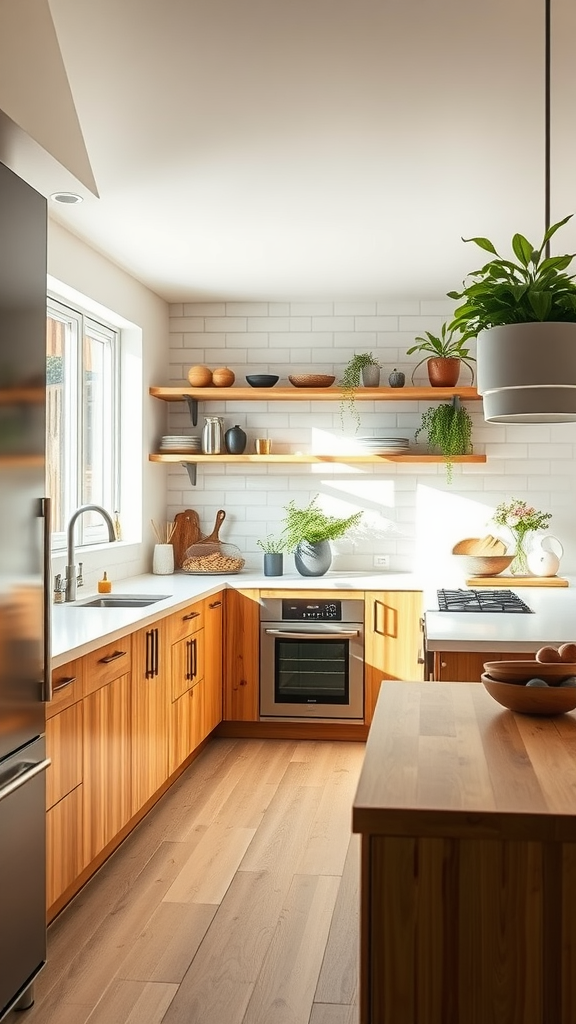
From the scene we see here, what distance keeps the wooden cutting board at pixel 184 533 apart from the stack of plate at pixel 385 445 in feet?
4.06

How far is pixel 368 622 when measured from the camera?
549 cm

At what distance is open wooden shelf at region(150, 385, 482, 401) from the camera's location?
19.2 feet

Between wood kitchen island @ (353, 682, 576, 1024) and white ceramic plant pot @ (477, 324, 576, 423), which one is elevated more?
white ceramic plant pot @ (477, 324, 576, 423)

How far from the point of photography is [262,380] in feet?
19.7

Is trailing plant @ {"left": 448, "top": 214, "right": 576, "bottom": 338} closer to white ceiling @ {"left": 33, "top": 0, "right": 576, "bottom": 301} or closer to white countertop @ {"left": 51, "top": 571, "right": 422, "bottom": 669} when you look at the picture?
white ceiling @ {"left": 33, "top": 0, "right": 576, "bottom": 301}

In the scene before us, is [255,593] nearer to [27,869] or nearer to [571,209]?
[571,209]

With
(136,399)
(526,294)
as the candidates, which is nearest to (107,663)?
(526,294)

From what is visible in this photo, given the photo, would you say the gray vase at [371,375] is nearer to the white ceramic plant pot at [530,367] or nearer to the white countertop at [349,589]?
the white countertop at [349,589]

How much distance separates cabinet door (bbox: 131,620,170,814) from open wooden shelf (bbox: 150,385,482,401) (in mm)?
2091

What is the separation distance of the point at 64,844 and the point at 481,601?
2237 mm

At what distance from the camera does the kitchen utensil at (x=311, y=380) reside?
5.96 metres

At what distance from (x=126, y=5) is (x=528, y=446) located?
4203 mm

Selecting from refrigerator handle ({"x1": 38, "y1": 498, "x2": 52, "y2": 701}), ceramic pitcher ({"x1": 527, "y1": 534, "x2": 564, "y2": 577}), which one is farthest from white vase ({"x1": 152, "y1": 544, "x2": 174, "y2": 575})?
refrigerator handle ({"x1": 38, "y1": 498, "x2": 52, "y2": 701})

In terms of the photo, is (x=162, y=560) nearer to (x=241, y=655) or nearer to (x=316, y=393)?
(x=241, y=655)
